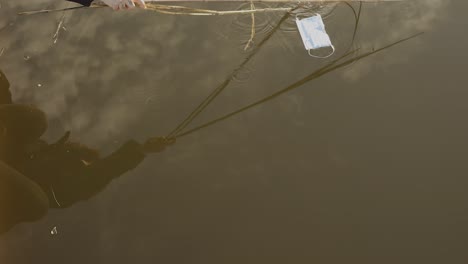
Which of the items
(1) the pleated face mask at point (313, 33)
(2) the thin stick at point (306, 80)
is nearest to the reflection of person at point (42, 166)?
(2) the thin stick at point (306, 80)

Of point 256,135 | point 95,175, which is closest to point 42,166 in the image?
point 95,175

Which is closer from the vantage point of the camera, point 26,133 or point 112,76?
point 26,133

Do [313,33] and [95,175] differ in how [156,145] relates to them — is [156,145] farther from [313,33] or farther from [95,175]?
[313,33]

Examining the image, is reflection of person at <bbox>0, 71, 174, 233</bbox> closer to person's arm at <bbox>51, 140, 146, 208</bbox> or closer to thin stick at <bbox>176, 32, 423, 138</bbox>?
person's arm at <bbox>51, 140, 146, 208</bbox>

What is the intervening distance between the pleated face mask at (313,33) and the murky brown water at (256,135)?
4 centimetres

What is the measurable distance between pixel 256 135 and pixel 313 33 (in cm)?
59

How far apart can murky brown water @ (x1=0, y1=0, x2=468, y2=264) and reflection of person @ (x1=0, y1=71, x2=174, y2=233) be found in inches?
1.7

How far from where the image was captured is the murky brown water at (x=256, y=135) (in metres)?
2.02

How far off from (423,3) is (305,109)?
0.85m

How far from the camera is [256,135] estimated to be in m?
2.26

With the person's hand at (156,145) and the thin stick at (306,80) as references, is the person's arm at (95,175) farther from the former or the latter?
the thin stick at (306,80)

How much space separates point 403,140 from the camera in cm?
224

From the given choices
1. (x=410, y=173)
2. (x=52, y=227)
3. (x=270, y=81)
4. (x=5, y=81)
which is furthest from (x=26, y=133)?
(x=410, y=173)

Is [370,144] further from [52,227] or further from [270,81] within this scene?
[52,227]
